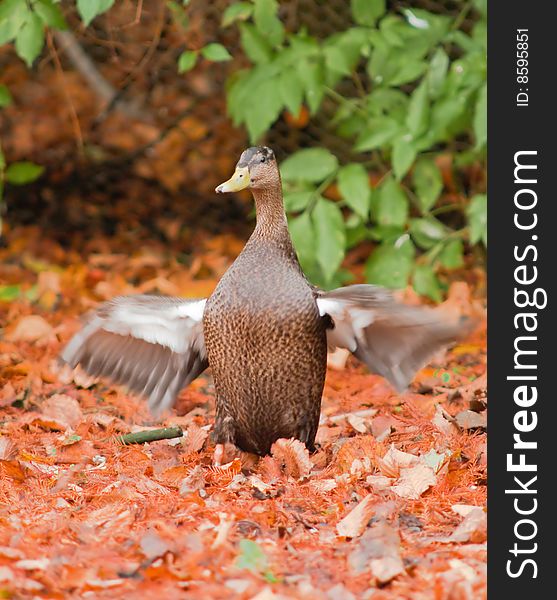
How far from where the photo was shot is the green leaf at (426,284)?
5.18 meters

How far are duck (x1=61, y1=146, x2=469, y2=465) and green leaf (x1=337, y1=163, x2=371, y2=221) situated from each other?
4.66ft

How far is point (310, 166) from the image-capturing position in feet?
16.6

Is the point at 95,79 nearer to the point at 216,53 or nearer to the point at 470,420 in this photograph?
the point at 216,53

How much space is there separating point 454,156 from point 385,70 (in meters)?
0.70

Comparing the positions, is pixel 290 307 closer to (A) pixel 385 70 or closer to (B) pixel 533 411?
(B) pixel 533 411

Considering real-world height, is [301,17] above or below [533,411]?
above

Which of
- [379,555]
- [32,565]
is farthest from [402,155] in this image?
[32,565]

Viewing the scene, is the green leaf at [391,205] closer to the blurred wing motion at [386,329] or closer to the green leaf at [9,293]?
the blurred wing motion at [386,329]

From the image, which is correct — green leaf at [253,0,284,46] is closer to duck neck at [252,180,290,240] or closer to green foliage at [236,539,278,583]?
duck neck at [252,180,290,240]

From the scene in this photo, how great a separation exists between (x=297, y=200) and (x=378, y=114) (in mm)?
625

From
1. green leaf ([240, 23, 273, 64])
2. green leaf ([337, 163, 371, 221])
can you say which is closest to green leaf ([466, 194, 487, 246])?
green leaf ([337, 163, 371, 221])

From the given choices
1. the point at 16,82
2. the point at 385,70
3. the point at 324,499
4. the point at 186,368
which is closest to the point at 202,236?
the point at 16,82

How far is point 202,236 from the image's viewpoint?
6.77m

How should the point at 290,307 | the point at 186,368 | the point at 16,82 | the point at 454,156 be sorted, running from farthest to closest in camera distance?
the point at 16,82 < the point at 454,156 < the point at 186,368 < the point at 290,307
